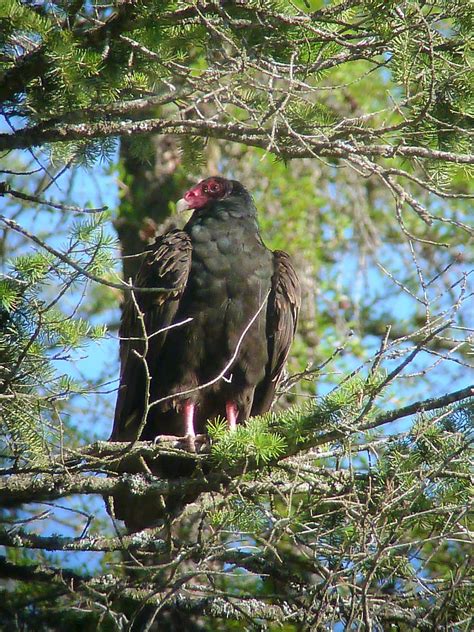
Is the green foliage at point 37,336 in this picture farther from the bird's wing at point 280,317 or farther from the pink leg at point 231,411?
the bird's wing at point 280,317

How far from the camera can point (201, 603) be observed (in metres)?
3.41

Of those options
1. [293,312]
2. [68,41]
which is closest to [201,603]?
[293,312]

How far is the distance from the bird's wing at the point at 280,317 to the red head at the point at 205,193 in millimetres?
588

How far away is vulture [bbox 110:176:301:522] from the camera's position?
13.3ft

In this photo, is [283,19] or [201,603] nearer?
[283,19]

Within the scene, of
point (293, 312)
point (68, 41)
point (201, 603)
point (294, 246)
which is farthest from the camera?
point (294, 246)

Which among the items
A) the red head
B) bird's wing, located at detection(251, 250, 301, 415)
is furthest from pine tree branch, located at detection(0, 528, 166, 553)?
the red head

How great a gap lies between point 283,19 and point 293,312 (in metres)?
1.56

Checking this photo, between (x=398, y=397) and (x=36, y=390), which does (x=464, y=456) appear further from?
(x=398, y=397)

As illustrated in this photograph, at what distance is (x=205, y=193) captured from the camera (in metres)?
4.68

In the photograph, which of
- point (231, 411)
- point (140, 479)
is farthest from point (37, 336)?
point (231, 411)

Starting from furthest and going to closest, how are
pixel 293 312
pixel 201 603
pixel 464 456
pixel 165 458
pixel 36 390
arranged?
pixel 293 312 → pixel 165 458 → pixel 201 603 → pixel 36 390 → pixel 464 456

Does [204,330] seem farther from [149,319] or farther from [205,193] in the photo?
[205,193]

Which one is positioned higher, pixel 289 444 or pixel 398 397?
pixel 398 397
